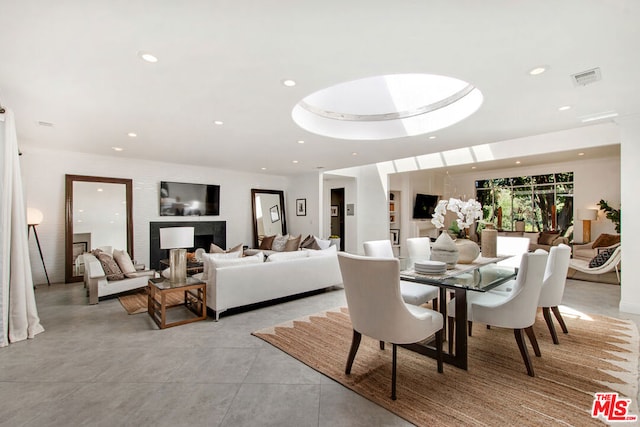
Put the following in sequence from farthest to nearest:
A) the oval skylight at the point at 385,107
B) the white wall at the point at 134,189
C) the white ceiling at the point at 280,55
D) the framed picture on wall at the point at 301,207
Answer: the framed picture on wall at the point at 301,207
the white wall at the point at 134,189
the oval skylight at the point at 385,107
the white ceiling at the point at 280,55

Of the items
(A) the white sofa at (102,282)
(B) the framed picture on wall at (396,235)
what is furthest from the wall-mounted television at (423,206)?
(A) the white sofa at (102,282)

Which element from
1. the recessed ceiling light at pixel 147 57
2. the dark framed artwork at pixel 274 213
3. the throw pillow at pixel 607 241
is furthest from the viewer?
the dark framed artwork at pixel 274 213

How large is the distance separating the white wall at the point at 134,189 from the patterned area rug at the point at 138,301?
186 cm

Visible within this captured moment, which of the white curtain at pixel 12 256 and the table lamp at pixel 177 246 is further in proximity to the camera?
the table lamp at pixel 177 246

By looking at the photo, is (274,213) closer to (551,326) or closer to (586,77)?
(551,326)

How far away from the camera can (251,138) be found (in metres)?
4.60

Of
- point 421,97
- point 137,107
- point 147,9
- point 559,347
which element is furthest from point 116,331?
point 421,97

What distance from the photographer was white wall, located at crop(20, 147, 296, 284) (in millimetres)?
5367

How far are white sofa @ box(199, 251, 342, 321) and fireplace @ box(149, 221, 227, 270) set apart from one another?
3056mm

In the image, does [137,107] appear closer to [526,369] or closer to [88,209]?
[88,209]

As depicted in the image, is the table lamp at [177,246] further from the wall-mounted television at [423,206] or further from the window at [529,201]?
the window at [529,201]

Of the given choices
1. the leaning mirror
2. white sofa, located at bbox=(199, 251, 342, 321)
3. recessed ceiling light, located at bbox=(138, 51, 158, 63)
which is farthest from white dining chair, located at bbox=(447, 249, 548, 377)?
the leaning mirror

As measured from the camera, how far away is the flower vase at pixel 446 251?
2895mm

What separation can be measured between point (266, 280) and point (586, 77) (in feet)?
12.8
